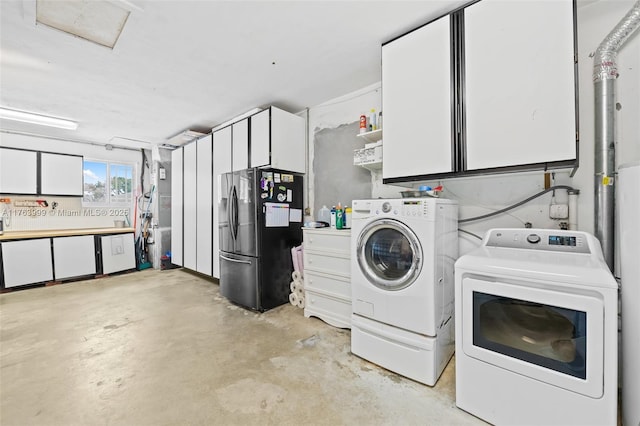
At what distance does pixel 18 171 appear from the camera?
13.6ft

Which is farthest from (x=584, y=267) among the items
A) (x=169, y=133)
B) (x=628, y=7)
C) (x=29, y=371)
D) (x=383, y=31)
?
(x=169, y=133)

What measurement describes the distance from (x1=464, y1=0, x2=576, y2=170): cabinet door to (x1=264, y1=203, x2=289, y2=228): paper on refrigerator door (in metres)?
2.06

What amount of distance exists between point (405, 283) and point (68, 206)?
20.3 ft

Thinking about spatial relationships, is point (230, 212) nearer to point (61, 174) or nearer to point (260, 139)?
point (260, 139)

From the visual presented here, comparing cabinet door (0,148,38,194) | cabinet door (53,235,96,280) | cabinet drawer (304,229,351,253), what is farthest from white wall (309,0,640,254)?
cabinet door (0,148,38,194)

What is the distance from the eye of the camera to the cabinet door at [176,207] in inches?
188

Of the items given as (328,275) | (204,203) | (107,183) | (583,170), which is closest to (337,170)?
(328,275)

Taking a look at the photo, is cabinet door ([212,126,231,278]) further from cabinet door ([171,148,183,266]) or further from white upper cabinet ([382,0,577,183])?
white upper cabinet ([382,0,577,183])

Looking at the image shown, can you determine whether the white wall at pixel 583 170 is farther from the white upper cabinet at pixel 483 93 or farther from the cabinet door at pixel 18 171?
the cabinet door at pixel 18 171

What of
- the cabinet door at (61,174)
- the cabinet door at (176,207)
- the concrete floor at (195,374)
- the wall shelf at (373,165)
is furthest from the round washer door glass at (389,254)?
the cabinet door at (61,174)

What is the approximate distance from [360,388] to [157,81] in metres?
3.47

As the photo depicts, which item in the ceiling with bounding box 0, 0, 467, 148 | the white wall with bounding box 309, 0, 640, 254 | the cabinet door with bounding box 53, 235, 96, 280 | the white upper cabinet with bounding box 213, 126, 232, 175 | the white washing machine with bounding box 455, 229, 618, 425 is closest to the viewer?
the white washing machine with bounding box 455, 229, 618, 425

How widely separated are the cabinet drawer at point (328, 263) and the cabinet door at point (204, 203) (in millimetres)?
2039

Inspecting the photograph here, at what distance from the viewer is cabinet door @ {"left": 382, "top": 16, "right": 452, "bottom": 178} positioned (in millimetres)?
1831
